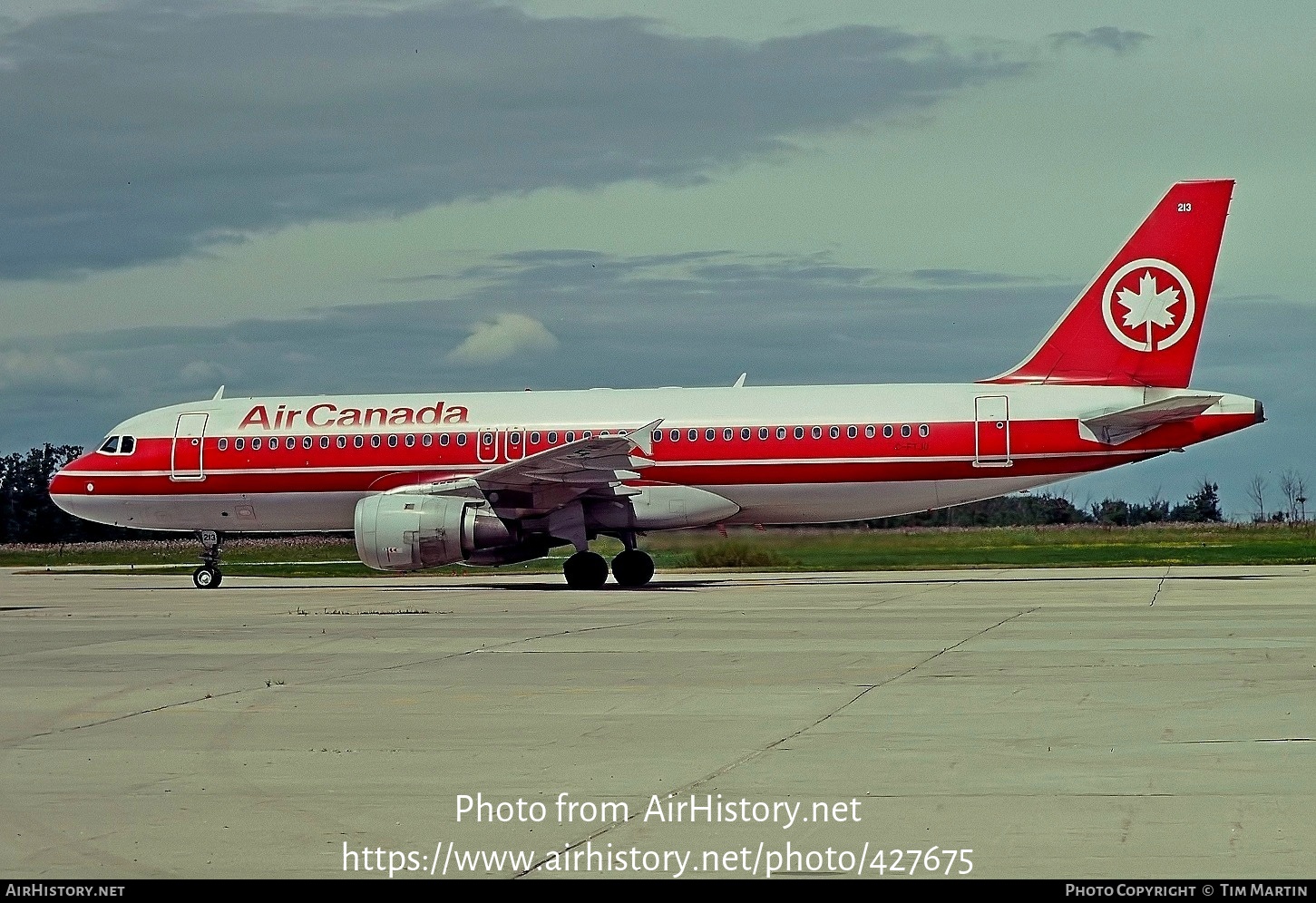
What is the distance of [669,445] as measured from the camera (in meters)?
29.6

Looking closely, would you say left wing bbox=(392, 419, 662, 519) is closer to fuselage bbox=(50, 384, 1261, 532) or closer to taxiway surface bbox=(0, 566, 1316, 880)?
fuselage bbox=(50, 384, 1261, 532)

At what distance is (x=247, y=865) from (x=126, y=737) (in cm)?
416

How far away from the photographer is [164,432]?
1268 inches

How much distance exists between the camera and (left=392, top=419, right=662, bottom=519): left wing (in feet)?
89.2

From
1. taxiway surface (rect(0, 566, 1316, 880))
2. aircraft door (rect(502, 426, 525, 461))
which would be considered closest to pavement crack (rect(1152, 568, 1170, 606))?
taxiway surface (rect(0, 566, 1316, 880))

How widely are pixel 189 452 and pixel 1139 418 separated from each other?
1899cm

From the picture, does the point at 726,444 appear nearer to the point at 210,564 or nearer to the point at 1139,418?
the point at 1139,418

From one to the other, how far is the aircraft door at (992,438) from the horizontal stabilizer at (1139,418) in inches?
54.9

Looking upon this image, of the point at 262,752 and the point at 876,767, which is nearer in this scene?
the point at 876,767

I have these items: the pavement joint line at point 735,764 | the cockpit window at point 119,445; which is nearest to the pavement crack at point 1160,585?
the pavement joint line at point 735,764

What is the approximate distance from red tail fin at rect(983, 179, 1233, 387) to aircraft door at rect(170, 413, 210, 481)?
664 inches

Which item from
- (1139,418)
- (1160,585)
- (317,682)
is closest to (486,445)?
(1139,418)
